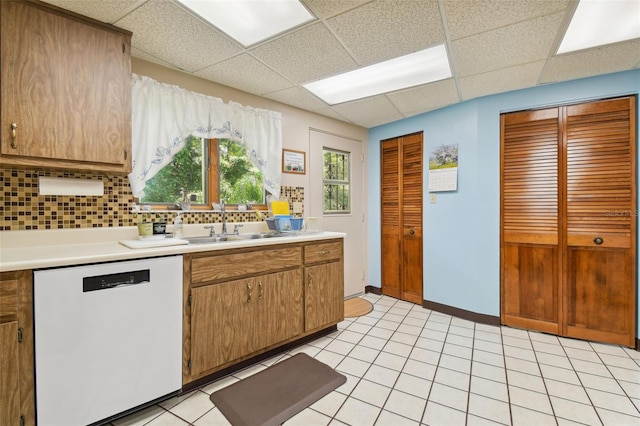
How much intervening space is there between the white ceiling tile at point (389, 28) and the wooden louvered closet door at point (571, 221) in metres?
1.55

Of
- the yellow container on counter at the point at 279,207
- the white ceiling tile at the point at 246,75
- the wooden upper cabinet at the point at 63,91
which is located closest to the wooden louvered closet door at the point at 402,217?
the yellow container on counter at the point at 279,207

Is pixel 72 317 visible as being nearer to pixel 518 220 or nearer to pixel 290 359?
pixel 290 359

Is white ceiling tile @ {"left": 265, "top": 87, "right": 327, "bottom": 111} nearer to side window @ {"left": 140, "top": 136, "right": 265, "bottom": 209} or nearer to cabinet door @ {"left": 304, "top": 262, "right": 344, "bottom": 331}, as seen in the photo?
side window @ {"left": 140, "top": 136, "right": 265, "bottom": 209}

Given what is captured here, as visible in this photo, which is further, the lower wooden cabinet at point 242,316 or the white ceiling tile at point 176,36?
the lower wooden cabinet at point 242,316

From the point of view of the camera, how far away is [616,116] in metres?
2.47

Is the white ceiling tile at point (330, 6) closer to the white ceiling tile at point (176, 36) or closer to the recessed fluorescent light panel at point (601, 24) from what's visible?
the white ceiling tile at point (176, 36)

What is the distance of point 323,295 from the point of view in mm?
2639

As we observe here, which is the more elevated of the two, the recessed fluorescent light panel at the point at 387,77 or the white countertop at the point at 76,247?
the recessed fluorescent light panel at the point at 387,77

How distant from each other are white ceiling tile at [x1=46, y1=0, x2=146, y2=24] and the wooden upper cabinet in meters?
Answer: 0.05

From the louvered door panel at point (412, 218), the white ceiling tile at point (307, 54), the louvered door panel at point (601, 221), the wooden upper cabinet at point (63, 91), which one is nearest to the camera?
the wooden upper cabinet at point (63, 91)

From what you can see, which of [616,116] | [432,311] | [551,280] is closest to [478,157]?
[616,116]

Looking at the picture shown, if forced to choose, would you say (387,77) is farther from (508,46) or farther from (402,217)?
(402,217)

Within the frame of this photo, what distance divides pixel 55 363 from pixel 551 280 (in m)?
3.73

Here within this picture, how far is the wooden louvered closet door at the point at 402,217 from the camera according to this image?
11.9ft
